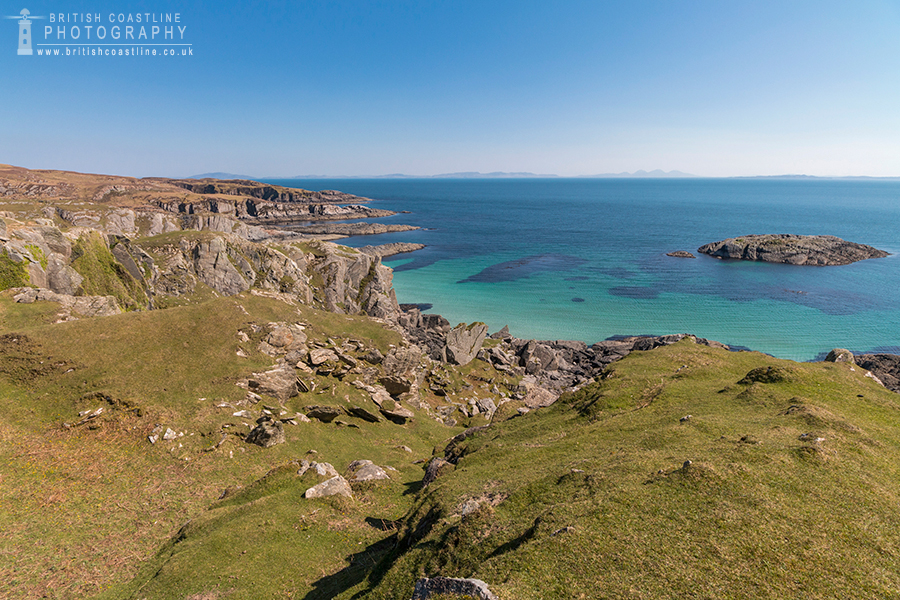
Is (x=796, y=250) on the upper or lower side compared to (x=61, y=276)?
upper

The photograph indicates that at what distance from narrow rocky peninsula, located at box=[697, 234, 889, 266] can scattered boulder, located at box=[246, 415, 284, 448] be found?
152503 millimetres

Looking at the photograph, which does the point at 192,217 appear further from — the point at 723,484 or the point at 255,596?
the point at 723,484

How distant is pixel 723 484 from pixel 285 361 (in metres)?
33.2

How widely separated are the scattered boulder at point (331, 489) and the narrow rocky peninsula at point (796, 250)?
500 ft

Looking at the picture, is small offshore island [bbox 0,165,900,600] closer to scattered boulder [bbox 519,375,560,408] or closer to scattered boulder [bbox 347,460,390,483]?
scattered boulder [bbox 347,460,390,483]

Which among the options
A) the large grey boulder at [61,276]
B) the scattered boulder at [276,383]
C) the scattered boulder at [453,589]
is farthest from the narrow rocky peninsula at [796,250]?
the large grey boulder at [61,276]

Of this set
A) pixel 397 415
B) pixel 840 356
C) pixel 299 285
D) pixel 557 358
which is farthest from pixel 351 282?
pixel 840 356

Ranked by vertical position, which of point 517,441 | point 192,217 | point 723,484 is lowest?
point 517,441

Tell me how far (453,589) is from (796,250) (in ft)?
553

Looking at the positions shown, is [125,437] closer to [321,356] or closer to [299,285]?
[321,356]

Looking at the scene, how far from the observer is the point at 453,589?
1085cm

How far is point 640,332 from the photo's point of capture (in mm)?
73750

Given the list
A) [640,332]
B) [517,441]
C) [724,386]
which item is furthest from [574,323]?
[517,441]

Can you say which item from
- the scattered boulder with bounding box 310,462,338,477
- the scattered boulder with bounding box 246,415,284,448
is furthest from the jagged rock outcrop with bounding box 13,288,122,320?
the scattered boulder with bounding box 310,462,338,477
